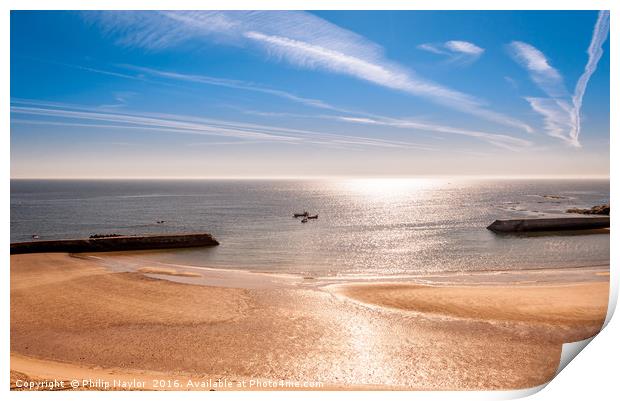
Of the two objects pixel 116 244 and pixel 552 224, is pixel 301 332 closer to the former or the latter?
pixel 116 244

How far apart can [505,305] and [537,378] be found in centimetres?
629

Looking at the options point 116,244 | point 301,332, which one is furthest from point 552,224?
point 116,244

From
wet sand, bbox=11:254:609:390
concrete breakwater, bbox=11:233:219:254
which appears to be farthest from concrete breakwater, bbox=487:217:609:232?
concrete breakwater, bbox=11:233:219:254

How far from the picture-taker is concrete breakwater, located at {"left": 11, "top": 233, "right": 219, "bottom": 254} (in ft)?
97.6

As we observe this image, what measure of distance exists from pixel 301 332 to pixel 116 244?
25.7 m

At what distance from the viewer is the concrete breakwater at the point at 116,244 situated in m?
29.8

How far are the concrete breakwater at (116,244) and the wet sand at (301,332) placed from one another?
11.9 metres

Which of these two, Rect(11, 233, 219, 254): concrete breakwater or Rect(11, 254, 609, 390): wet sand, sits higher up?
Rect(11, 254, 609, 390): wet sand

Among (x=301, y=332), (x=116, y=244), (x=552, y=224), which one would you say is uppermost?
(x=552, y=224)

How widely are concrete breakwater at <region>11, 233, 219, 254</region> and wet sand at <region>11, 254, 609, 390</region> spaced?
468 inches

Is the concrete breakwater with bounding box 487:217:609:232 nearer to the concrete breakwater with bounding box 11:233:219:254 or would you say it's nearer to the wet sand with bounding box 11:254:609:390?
the wet sand with bounding box 11:254:609:390

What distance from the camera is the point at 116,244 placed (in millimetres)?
32781

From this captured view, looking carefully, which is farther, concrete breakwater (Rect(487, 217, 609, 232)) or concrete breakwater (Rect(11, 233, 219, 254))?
concrete breakwater (Rect(487, 217, 609, 232))
